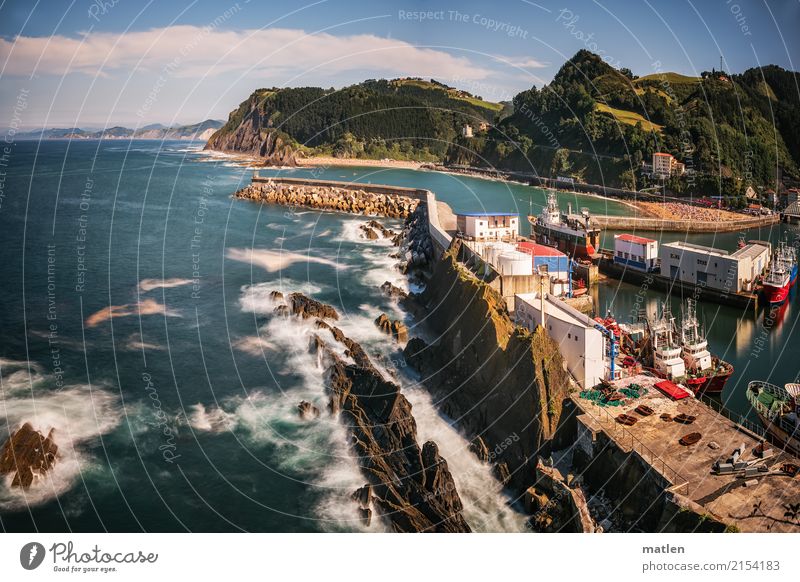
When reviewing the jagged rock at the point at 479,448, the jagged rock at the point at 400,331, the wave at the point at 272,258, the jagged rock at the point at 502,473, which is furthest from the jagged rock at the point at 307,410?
the wave at the point at 272,258

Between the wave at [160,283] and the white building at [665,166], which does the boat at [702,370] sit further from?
the white building at [665,166]

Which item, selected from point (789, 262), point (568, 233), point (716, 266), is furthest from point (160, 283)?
point (789, 262)

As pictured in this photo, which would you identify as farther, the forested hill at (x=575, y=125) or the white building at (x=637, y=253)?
the forested hill at (x=575, y=125)

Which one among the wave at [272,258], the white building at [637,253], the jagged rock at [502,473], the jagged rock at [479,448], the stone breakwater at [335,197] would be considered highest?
the stone breakwater at [335,197]

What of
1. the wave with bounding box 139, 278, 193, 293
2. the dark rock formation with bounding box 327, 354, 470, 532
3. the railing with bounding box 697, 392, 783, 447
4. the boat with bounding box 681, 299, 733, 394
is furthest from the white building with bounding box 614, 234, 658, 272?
the wave with bounding box 139, 278, 193, 293

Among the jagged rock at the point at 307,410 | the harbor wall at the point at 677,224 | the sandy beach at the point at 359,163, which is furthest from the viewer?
the sandy beach at the point at 359,163

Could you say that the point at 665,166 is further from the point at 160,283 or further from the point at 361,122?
the point at 361,122
